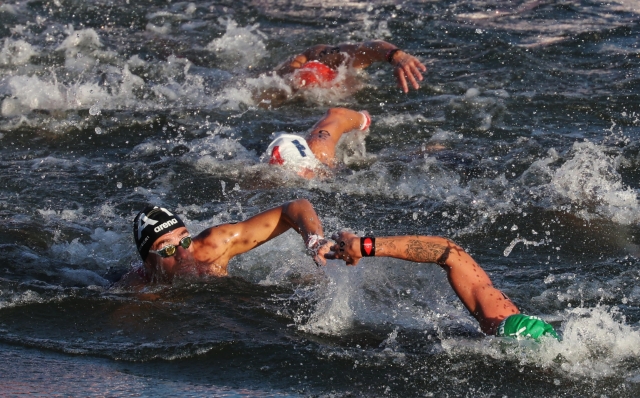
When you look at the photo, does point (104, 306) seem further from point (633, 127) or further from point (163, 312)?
point (633, 127)

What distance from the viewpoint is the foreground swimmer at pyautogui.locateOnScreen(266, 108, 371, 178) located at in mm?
8789

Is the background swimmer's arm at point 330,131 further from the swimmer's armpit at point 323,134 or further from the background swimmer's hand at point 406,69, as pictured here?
the background swimmer's hand at point 406,69

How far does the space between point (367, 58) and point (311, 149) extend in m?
1.97

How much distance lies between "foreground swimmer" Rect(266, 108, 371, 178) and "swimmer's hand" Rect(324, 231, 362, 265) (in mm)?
3447

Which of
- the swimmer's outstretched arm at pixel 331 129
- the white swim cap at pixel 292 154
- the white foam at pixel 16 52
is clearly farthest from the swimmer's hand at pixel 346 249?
the white foam at pixel 16 52

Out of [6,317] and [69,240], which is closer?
[6,317]

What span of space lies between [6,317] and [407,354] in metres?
2.81

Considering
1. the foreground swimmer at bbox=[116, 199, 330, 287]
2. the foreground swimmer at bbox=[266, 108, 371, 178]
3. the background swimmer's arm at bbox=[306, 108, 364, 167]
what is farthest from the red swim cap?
the foreground swimmer at bbox=[116, 199, 330, 287]

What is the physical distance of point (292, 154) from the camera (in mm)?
8766

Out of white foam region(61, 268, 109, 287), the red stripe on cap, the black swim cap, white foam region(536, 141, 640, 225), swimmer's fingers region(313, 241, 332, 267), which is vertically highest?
swimmer's fingers region(313, 241, 332, 267)

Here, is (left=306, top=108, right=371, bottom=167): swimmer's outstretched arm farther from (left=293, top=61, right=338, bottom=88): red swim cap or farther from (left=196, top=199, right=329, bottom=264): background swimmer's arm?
(left=196, top=199, right=329, bottom=264): background swimmer's arm

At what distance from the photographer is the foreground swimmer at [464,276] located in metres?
5.41

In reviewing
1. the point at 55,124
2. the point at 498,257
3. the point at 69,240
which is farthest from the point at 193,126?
the point at 498,257

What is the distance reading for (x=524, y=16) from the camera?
13211mm
